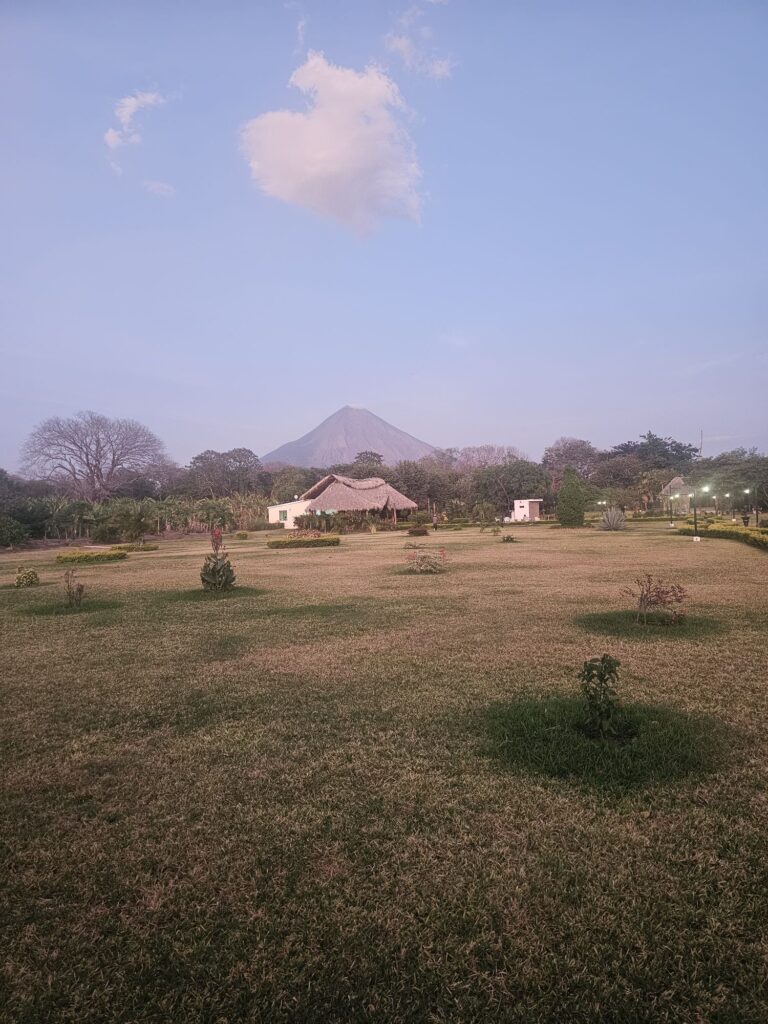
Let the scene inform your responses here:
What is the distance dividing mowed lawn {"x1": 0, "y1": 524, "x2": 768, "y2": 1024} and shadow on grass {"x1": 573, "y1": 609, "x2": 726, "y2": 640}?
0.61 metres

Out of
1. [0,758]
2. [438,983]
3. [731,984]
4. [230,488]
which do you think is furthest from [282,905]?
[230,488]

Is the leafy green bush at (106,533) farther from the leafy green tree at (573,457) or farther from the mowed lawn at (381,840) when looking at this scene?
the leafy green tree at (573,457)

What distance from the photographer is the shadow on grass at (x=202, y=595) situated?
11914 mm

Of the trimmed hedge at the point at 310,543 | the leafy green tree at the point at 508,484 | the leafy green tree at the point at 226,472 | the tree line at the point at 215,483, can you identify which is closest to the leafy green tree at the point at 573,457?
the tree line at the point at 215,483

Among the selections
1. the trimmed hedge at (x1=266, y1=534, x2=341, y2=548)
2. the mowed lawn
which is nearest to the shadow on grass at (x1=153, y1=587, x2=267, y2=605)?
the mowed lawn

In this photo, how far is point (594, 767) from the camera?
4.07 metres

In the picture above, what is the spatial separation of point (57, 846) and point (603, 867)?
10.4 feet

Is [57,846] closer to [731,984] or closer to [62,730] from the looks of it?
[62,730]

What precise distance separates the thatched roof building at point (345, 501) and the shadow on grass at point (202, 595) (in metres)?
30.1

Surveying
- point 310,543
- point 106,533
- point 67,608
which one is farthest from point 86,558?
point 106,533

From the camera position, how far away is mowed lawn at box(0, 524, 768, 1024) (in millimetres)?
2264

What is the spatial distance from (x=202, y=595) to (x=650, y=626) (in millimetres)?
9376

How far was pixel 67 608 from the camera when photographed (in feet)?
37.0

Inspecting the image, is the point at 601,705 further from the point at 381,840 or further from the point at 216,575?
the point at 216,575
